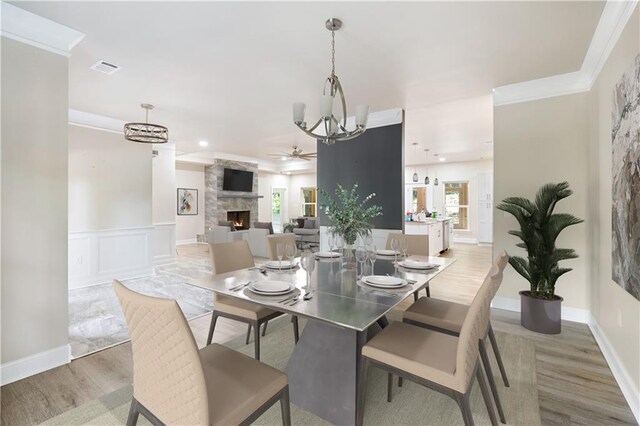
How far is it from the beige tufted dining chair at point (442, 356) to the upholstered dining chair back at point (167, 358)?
91 centimetres

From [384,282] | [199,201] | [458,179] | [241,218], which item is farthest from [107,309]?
[458,179]

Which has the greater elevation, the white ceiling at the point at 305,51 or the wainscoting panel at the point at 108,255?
the white ceiling at the point at 305,51

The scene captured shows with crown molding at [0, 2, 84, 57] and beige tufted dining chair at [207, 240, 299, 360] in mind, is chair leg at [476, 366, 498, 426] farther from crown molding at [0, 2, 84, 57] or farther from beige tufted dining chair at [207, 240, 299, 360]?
crown molding at [0, 2, 84, 57]

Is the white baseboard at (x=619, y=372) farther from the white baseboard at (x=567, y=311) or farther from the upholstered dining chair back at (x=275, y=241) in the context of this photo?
the upholstered dining chair back at (x=275, y=241)

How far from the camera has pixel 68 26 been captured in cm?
231

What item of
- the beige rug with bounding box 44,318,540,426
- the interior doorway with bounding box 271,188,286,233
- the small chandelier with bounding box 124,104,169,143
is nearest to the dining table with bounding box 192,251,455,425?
the beige rug with bounding box 44,318,540,426

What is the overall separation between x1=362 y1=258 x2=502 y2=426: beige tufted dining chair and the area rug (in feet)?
4.22

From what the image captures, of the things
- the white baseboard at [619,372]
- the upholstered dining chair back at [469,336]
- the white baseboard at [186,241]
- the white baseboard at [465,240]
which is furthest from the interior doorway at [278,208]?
the upholstered dining chair back at [469,336]

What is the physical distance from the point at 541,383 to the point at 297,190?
1074 cm

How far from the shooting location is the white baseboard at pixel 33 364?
81.2 inches

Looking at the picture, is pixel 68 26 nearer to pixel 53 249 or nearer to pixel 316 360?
pixel 53 249

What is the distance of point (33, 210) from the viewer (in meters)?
2.21

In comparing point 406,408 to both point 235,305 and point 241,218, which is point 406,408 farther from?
point 241,218

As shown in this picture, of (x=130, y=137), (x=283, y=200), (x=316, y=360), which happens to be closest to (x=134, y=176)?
(x=130, y=137)
